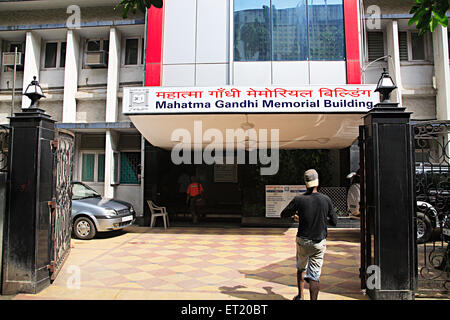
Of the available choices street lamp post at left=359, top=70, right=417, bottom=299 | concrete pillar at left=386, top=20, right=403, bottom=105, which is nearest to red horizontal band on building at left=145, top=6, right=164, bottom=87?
street lamp post at left=359, top=70, right=417, bottom=299

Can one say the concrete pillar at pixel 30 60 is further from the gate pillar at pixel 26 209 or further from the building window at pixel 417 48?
the building window at pixel 417 48

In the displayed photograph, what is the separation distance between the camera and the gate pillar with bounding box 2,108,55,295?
4418mm

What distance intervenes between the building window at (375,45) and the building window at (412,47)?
74 cm

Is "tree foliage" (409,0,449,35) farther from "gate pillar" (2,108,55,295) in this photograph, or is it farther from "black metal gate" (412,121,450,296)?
"gate pillar" (2,108,55,295)

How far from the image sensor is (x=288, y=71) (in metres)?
9.41

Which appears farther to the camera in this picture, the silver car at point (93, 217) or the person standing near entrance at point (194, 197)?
the person standing near entrance at point (194, 197)

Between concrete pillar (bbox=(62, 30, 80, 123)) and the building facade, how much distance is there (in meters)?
0.04

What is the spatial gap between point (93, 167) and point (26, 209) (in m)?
8.46

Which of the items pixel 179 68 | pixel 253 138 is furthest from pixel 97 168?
pixel 253 138

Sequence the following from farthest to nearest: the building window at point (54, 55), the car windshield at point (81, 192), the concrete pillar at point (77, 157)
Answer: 1. the building window at point (54, 55)
2. the concrete pillar at point (77, 157)
3. the car windshield at point (81, 192)

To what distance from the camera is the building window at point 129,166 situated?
12281 millimetres

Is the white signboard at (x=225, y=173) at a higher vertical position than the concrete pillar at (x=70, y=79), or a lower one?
lower

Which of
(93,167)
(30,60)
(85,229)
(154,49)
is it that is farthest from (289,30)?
(30,60)

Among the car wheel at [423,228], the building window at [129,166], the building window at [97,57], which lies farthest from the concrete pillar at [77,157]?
the car wheel at [423,228]
